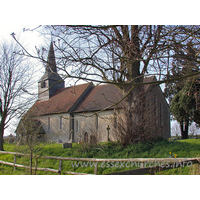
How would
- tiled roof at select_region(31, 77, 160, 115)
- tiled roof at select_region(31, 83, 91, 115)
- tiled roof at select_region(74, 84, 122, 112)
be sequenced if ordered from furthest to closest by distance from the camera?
tiled roof at select_region(31, 83, 91, 115) < tiled roof at select_region(31, 77, 160, 115) < tiled roof at select_region(74, 84, 122, 112)

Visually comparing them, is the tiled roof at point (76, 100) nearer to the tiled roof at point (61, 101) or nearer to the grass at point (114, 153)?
the tiled roof at point (61, 101)

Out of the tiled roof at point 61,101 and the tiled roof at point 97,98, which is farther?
the tiled roof at point 61,101

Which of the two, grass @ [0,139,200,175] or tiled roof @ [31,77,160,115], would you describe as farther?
tiled roof @ [31,77,160,115]

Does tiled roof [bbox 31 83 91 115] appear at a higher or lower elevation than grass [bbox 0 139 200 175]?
higher

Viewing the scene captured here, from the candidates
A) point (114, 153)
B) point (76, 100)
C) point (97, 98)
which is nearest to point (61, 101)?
point (76, 100)

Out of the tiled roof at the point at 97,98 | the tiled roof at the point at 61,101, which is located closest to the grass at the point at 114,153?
the tiled roof at the point at 97,98

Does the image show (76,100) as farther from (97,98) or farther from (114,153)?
(114,153)

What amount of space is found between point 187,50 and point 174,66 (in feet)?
2.59

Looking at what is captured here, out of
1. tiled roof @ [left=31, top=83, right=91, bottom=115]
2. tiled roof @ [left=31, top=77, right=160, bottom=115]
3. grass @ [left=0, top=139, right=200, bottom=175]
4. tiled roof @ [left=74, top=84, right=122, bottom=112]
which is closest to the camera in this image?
grass @ [left=0, top=139, right=200, bottom=175]

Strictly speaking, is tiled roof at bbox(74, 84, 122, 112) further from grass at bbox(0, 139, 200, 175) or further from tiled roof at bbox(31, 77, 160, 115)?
grass at bbox(0, 139, 200, 175)

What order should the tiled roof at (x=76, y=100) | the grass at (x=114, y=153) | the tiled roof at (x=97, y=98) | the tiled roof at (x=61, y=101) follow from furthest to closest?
the tiled roof at (x=61, y=101)
the tiled roof at (x=76, y=100)
the tiled roof at (x=97, y=98)
the grass at (x=114, y=153)

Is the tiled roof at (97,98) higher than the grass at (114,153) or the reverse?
higher

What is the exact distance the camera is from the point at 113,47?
605 centimetres

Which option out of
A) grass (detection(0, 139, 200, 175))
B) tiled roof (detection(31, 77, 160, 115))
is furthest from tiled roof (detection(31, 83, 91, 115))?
grass (detection(0, 139, 200, 175))
